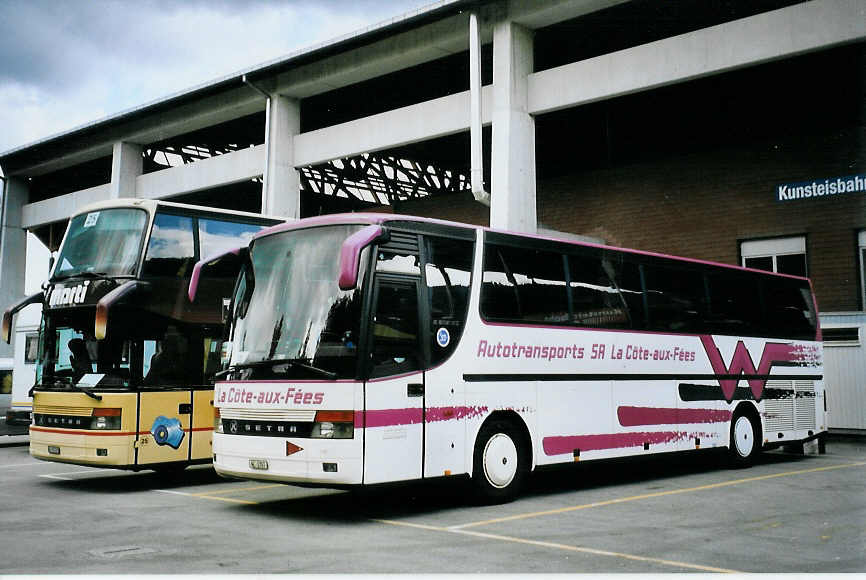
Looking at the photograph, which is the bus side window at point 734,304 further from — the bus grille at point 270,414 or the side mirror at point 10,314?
the side mirror at point 10,314

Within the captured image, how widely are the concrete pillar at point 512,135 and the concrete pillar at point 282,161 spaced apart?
7476mm

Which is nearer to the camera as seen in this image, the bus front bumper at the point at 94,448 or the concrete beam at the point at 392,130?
the bus front bumper at the point at 94,448

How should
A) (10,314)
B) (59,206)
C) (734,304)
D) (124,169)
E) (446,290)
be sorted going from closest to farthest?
(446,290) < (10,314) < (734,304) < (124,169) < (59,206)

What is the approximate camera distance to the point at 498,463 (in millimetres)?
10688

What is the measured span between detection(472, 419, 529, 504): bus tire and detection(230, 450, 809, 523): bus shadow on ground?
18 cm

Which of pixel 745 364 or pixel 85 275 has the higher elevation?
pixel 85 275

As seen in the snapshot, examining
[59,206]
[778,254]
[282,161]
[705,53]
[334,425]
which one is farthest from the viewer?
[59,206]

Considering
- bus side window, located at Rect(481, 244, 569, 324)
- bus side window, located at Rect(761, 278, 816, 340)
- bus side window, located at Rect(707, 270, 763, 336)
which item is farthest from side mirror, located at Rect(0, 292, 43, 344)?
bus side window, located at Rect(761, 278, 816, 340)

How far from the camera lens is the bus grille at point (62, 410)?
1206 centimetres

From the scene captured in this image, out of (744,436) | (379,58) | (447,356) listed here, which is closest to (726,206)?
(379,58)

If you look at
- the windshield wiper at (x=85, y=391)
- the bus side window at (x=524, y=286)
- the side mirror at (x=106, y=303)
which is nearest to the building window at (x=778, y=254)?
the bus side window at (x=524, y=286)

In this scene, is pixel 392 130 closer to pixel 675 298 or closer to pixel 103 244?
pixel 675 298

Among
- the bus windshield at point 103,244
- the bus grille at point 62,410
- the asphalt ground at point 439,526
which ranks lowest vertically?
the asphalt ground at point 439,526

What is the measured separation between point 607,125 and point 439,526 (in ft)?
67.4
